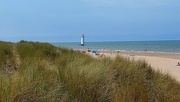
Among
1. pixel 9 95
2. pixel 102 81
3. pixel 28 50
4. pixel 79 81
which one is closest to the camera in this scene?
pixel 9 95

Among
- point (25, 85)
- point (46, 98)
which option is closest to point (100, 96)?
point (46, 98)

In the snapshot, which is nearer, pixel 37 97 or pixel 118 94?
pixel 37 97

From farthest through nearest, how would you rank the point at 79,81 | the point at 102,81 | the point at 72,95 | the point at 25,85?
1. the point at 102,81
2. the point at 79,81
3. the point at 72,95
4. the point at 25,85

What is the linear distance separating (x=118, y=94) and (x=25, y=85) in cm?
127

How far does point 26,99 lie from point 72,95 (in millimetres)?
750

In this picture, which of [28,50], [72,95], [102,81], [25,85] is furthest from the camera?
[28,50]

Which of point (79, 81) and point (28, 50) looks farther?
point (28, 50)

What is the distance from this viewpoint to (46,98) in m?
3.11

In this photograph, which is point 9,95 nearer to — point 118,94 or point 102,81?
point 118,94

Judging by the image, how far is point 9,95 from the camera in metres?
2.75

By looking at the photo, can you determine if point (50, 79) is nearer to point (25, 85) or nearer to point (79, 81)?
point (79, 81)

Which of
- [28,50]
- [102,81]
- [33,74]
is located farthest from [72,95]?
[28,50]

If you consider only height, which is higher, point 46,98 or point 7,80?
point 7,80

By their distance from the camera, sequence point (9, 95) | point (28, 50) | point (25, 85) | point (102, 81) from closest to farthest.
Result: 1. point (9, 95)
2. point (25, 85)
3. point (102, 81)
4. point (28, 50)
